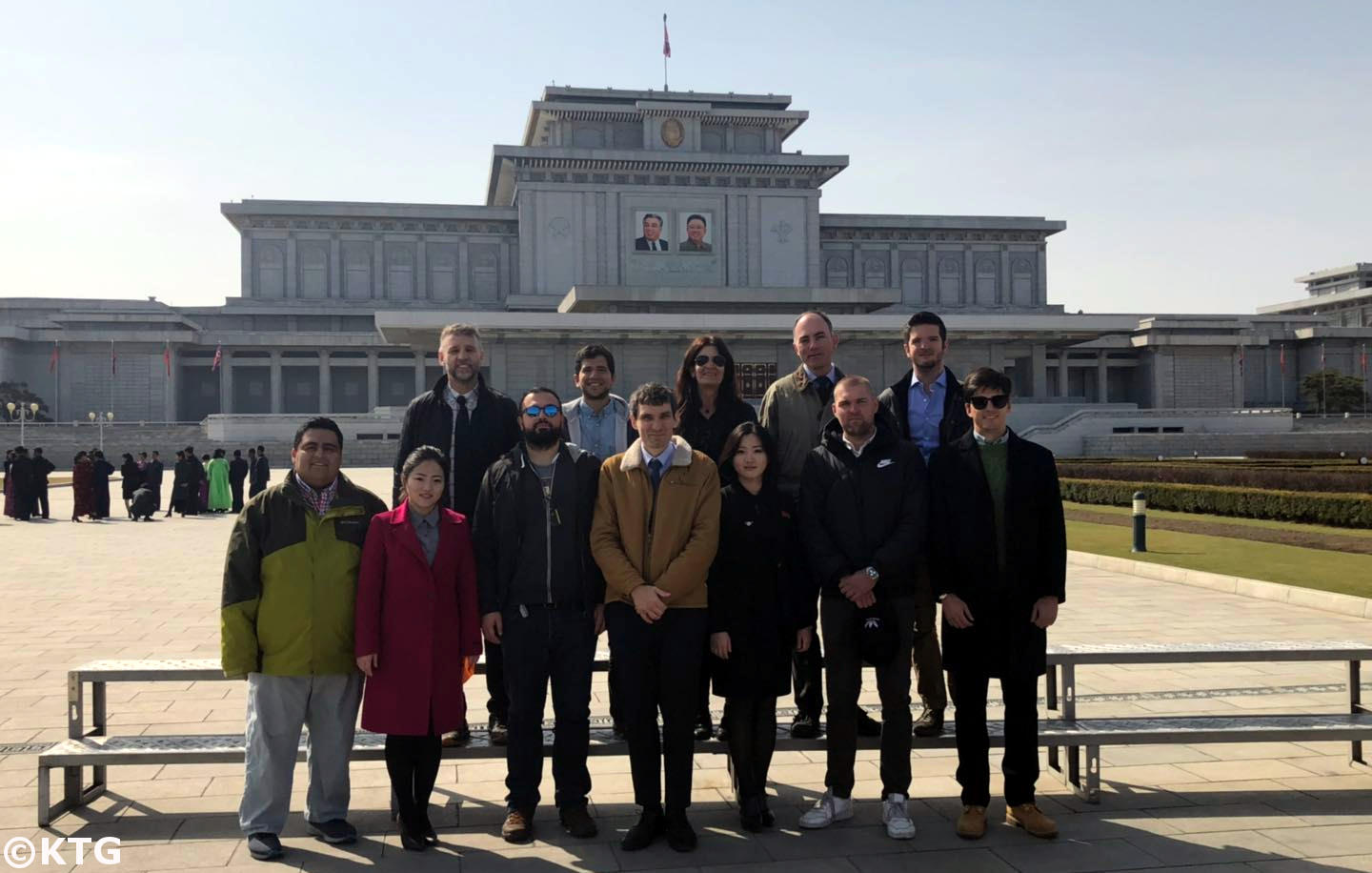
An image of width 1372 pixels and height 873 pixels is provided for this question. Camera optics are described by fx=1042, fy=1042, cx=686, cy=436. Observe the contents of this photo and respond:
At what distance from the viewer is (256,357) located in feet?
187

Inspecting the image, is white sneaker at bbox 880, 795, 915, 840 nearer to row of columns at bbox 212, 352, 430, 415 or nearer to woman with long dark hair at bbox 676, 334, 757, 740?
woman with long dark hair at bbox 676, 334, 757, 740

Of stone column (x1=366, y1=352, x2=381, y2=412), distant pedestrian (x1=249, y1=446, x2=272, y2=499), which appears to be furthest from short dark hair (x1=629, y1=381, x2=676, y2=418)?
stone column (x1=366, y1=352, x2=381, y2=412)

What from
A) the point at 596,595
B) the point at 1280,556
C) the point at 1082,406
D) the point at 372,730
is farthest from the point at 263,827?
the point at 1082,406

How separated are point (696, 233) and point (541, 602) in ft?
180

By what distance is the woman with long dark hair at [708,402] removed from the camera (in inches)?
213

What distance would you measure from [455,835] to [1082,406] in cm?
4338

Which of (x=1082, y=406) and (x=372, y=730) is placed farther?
(x=1082, y=406)

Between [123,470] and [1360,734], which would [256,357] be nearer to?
[123,470]

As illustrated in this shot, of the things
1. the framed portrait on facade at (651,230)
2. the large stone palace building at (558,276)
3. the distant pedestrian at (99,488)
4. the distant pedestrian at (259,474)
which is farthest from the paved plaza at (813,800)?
the framed portrait on facade at (651,230)

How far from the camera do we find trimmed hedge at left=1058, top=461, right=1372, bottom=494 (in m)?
19.9

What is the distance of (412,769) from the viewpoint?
4.58 metres

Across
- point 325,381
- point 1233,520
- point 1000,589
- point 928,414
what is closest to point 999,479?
point 1000,589

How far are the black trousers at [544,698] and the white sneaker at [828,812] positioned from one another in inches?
39.6

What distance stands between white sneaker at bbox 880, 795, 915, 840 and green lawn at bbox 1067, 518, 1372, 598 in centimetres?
768
